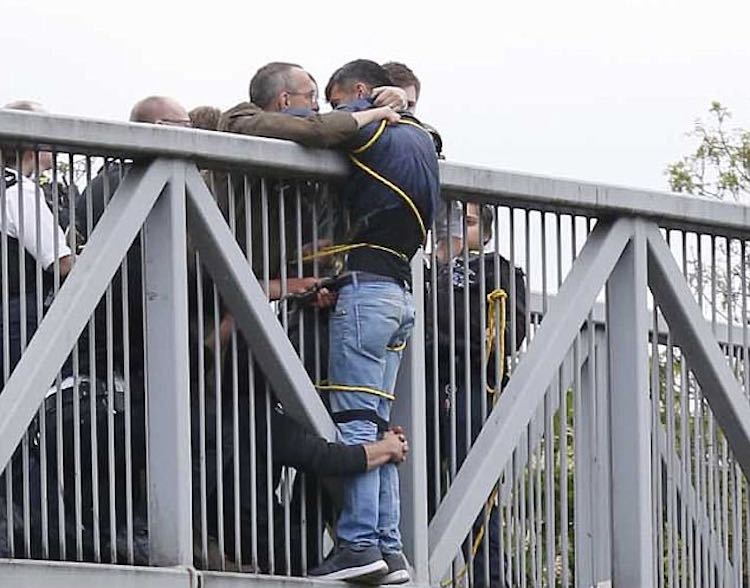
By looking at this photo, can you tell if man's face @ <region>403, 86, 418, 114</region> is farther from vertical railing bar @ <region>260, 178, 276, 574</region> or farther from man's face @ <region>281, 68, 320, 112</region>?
vertical railing bar @ <region>260, 178, 276, 574</region>

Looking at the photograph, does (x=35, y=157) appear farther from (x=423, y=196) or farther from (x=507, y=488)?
(x=507, y=488)

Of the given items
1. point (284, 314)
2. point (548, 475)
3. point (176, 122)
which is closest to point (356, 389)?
point (284, 314)

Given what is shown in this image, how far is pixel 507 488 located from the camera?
984cm

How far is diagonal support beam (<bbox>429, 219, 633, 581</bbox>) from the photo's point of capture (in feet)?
31.4

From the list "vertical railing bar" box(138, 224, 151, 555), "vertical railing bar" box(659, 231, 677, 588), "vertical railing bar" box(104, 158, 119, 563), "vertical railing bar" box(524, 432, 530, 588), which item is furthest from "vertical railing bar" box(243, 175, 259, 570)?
"vertical railing bar" box(659, 231, 677, 588)

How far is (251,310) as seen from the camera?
9.00 meters

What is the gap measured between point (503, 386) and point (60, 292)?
6.41 feet

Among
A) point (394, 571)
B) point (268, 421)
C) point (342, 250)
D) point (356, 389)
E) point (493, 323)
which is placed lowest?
point (394, 571)

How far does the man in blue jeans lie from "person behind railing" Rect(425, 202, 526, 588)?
394 mm

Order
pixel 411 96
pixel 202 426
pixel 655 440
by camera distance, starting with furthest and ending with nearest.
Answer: pixel 411 96
pixel 655 440
pixel 202 426

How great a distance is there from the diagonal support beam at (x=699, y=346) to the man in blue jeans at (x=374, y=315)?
4.44ft

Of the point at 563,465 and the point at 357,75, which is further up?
the point at 357,75

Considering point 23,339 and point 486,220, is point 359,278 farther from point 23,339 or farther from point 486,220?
point 23,339

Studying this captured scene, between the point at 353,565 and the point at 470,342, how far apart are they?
1.06 meters
